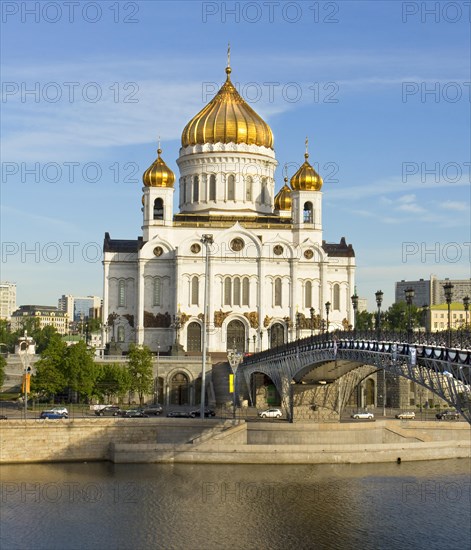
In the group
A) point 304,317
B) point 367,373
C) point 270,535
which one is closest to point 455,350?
point 270,535

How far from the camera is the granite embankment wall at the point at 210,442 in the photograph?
6288 centimetres

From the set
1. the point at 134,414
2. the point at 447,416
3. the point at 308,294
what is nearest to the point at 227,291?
the point at 308,294

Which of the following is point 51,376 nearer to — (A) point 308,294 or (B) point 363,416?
(B) point 363,416

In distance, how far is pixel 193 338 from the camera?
316ft

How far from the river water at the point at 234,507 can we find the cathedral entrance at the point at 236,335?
111 ft

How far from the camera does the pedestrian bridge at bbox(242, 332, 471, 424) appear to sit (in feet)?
127

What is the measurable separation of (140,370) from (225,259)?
16974 millimetres

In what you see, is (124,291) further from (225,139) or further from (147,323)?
(225,139)

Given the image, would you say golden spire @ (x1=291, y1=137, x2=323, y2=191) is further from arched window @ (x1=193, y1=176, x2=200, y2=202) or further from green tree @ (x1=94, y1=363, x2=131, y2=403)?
green tree @ (x1=94, y1=363, x2=131, y2=403)

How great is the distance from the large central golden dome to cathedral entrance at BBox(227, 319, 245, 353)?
1862cm

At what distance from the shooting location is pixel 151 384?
85.5 metres

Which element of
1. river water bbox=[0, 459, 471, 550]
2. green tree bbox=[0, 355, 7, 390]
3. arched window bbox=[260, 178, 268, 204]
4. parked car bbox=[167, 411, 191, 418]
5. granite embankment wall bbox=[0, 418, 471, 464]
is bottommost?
river water bbox=[0, 459, 471, 550]

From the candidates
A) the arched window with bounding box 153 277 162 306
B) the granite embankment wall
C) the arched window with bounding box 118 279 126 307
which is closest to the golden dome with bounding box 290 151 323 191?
the arched window with bounding box 153 277 162 306

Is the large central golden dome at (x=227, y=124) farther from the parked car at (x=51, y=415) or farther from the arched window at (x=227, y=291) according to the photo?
the parked car at (x=51, y=415)
